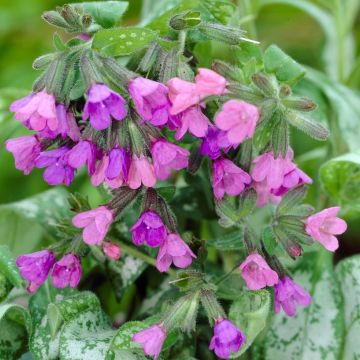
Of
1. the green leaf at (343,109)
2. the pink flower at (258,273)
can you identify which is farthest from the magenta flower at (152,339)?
the green leaf at (343,109)

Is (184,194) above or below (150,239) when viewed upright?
below

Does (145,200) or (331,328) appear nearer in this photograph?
(145,200)

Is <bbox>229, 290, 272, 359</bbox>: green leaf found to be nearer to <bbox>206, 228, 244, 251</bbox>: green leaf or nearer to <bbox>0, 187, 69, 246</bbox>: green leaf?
<bbox>206, 228, 244, 251</bbox>: green leaf

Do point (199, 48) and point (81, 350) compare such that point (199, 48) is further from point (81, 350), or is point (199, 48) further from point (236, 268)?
point (81, 350)

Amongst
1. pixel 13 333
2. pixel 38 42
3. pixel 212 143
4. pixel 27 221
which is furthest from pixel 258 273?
pixel 38 42

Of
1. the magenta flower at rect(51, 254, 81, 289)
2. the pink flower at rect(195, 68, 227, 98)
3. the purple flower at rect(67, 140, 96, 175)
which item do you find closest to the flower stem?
the magenta flower at rect(51, 254, 81, 289)

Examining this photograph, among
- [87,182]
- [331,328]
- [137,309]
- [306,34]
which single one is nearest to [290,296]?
[331,328]
